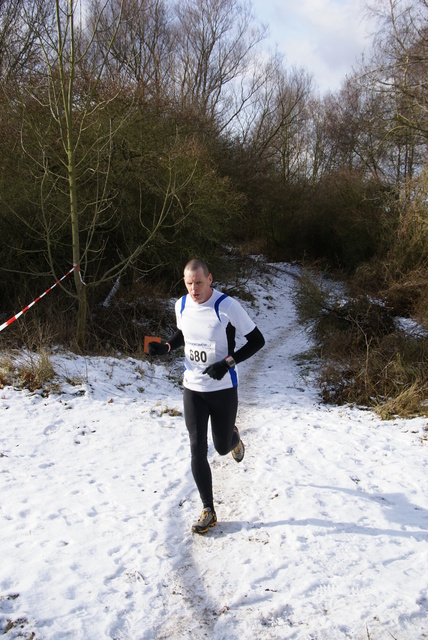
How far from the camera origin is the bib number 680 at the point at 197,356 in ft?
11.8

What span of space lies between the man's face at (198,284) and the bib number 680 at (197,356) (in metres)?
0.41

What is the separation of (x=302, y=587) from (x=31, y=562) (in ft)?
6.17

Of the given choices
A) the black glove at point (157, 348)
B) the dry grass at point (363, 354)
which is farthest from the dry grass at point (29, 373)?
the dry grass at point (363, 354)

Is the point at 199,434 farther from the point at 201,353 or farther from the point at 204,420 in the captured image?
the point at 201,353

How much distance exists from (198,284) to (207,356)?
57 cm

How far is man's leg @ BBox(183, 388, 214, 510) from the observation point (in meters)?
3.58

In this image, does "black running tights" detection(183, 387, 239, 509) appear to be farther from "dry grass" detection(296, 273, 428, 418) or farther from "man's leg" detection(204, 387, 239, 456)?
"dry grass" detection(296, 273, 428, 418)

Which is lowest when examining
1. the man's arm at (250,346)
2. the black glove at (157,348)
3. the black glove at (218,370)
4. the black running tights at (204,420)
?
the black running tights at (204,420)

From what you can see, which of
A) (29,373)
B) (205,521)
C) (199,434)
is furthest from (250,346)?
(29,373)

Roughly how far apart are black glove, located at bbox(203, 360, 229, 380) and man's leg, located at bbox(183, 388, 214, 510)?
0.99ft

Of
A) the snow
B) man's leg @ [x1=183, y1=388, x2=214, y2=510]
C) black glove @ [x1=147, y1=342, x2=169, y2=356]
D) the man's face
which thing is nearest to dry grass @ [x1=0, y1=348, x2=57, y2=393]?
the snow

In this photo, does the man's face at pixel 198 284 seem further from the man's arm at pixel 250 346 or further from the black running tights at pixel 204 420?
the black running tights at pixel 204 420

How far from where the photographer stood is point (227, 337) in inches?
141

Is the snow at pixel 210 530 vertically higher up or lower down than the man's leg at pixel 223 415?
lower down
